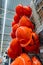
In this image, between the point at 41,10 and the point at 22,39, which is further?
the point at 41,10

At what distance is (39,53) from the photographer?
4.51ft

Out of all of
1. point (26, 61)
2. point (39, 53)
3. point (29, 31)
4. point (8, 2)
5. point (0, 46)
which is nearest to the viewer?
point (26, 61)

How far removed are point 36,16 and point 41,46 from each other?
312mm

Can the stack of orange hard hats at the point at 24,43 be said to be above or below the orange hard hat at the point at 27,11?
below

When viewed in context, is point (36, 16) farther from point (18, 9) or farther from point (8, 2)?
point (8, 2)

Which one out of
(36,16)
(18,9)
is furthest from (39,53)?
(18,9)

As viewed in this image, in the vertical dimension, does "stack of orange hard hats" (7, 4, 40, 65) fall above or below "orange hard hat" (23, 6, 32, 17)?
below

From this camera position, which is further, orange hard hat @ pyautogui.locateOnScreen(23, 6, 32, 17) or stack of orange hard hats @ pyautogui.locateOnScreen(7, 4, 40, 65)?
orange hard hat @ pyautogui.locateOnScreen(23, 6, 32, 17)

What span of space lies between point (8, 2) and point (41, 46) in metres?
3.80

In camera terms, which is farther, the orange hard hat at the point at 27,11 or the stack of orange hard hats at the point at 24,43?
the orange hard hat at the point at 27,11

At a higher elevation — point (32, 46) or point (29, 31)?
point (29, 31)

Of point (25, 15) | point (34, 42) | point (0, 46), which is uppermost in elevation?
point (25, 15)

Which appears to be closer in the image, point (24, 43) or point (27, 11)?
point (24, 43)

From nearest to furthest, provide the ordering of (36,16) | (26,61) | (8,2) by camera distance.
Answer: (26,61), (36,16), (8,2)
